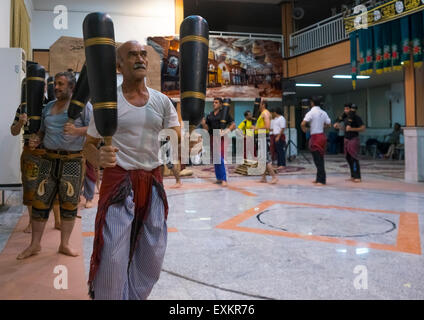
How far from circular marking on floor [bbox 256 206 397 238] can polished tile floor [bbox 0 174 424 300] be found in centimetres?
1

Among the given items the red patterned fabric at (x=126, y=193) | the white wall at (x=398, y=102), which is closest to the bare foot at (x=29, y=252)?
the red patterned fabric at (x=126, y=193)

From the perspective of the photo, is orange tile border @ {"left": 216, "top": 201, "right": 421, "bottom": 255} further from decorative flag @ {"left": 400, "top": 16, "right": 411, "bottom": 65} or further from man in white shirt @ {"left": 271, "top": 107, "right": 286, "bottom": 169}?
man in white shirt @ {"left": 271, "top": 107, "right": 286, "bottom": 169}

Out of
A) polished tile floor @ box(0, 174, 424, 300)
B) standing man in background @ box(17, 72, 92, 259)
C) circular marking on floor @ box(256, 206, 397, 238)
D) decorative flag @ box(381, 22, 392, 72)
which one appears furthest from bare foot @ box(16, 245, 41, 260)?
decorative flag @ box(381, 22, 392, 72)

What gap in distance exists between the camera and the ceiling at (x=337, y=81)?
12430 millimetres

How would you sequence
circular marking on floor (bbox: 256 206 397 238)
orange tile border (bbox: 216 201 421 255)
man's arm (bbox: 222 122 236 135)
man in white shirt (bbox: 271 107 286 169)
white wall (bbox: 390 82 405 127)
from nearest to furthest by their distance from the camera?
1. orange tile border (bbox: 216 201 421 255)
2. circular marking on floor (bbox: 256 206 397 238)
3. man's arm (bbox: 222 122 236 135)
4. man in white shirt (bbox: 271 107 286 169)
5. white wall (bbox: 390 82 405 127)

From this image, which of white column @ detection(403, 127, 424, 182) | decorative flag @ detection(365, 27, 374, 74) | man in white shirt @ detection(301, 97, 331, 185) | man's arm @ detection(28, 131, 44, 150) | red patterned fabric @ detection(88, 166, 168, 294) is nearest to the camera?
red patterned fabric @ detection(88, 166, 168, 294)

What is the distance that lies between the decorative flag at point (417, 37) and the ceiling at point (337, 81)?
3.88m

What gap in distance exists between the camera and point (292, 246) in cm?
313

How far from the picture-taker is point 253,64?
13062mm

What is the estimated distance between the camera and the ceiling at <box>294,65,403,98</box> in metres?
12.4

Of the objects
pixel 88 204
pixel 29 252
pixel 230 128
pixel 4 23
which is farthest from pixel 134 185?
pixel 4 23
